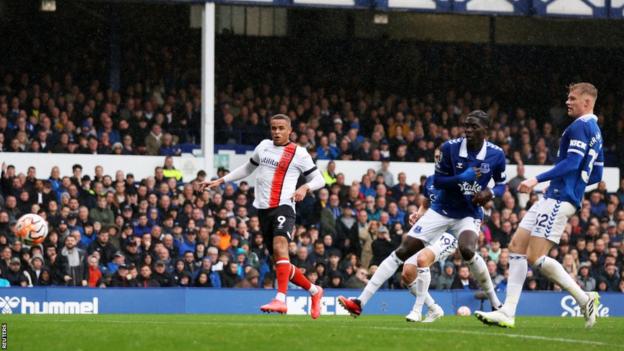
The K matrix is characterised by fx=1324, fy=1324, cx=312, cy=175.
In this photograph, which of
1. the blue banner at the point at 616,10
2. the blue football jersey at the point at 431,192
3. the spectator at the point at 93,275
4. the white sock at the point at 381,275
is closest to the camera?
the white sock at the point at 381,275

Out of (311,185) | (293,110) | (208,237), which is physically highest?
(293,110)

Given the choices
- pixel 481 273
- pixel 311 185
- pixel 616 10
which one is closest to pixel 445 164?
pixel 481 273

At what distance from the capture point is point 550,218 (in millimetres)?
12438

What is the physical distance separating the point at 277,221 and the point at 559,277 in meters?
3.73

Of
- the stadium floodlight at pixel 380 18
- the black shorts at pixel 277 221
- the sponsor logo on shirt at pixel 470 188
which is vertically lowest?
the black shorts at pixel 277 221

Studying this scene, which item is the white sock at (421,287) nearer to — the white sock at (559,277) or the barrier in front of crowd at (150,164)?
the white sock at (559,277)

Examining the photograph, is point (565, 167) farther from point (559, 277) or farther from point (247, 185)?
point (247, 185)

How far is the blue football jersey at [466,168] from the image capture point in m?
13.6

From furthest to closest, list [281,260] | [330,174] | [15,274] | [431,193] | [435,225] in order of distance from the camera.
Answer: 1. [330,174]
2. [15,274]
3. [281,260]
4. [431,193]
5. [435,225]

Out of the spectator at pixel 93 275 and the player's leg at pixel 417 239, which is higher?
the player's leg at pixel 417 239

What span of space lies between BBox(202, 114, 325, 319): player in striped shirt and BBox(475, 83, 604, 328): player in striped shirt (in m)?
3.09

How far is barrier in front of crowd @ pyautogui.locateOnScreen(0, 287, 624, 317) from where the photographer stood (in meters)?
22.1

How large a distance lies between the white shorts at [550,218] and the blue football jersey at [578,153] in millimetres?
72

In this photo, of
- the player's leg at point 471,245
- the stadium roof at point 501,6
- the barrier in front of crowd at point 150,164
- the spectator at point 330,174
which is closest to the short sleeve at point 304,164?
the player's leg at point 471,245
